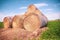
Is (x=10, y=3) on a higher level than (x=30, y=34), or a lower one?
higher

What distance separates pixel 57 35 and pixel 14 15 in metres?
0.46

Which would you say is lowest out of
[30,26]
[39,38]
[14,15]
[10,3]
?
[39,38]

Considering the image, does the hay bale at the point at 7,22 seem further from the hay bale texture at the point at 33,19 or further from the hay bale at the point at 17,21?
the hay bale texture at the point at 33,19

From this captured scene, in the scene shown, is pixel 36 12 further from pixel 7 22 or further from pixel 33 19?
pixel 7 22

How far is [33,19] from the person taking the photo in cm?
175

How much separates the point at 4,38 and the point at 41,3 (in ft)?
1.64

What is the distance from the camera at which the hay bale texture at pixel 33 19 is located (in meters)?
1.73

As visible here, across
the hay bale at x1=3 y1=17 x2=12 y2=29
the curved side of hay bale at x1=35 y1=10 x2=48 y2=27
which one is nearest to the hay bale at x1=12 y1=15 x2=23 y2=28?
the hay bale at x1=3 y1=17 x2=12 y2=29

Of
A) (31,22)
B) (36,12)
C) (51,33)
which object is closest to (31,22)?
(31,22)

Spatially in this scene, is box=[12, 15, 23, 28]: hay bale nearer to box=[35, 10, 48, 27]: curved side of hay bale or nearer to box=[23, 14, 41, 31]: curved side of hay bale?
box=[23, 14, 41, 31]: curved side of hay bale

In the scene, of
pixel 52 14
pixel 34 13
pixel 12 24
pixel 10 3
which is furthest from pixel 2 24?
pixel 52 14

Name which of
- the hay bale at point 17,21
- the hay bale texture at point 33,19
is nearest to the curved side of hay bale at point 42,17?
the hay bale texture at point 33,19

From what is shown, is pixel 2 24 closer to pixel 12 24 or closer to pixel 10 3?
pixel 12 24

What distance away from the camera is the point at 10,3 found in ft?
6.08
